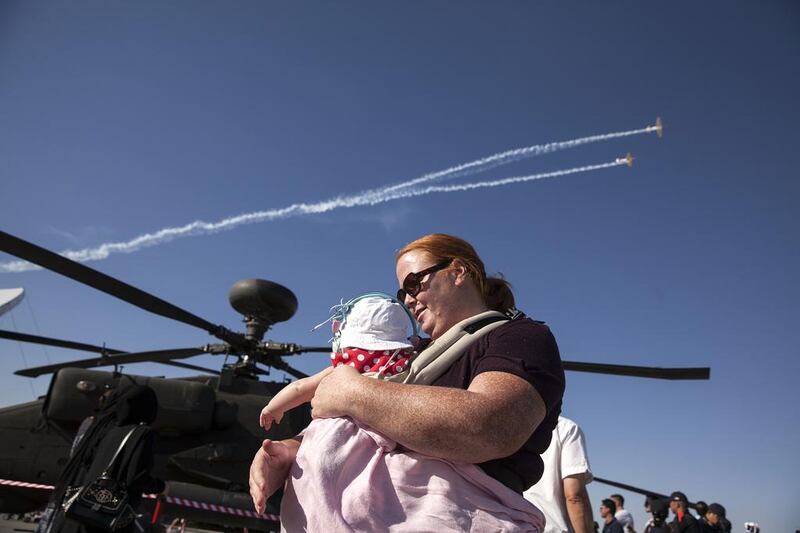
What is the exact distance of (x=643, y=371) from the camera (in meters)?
5.77

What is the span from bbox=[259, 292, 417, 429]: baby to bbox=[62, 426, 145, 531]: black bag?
9.51ft

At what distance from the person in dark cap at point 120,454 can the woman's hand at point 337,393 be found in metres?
3.42

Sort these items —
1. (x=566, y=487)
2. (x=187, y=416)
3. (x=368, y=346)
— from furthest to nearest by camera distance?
(x=187, y=416)
(x=566, y=487)
(x=368, y=346)

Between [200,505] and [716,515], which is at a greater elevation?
[716,515]

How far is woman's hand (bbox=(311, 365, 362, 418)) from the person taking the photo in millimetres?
1368

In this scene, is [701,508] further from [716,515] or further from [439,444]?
[439,444]

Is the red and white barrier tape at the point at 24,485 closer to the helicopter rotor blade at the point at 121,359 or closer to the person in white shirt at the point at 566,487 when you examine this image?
the helicopter rotor blade at the point at 121,359

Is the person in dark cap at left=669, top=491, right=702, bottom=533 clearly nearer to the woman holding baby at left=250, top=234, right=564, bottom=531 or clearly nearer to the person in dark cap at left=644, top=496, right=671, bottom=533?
the person in dark cap at left=644, top=496, right=671, bottom=533

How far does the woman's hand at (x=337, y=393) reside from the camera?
4.49ft

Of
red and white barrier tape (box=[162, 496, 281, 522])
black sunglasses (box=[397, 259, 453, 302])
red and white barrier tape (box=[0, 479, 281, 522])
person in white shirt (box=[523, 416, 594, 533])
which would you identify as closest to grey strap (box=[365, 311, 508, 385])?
black sunglasses (box=[397, 259, 453, 302])

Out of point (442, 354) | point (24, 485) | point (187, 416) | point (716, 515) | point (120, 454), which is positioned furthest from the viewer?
point (716, 515)

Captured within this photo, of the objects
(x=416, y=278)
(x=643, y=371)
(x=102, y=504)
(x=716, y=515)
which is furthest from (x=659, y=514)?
(x=416, y=278)

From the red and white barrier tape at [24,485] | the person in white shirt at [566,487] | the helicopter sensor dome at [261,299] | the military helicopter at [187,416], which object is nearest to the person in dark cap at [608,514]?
the military helicopter at [187,416]

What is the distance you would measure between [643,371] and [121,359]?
734cm
